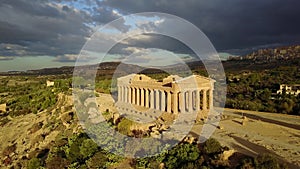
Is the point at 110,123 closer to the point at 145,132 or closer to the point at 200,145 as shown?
the point at 145,132

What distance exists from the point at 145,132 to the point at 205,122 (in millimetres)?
5719

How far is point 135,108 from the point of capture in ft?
96.4

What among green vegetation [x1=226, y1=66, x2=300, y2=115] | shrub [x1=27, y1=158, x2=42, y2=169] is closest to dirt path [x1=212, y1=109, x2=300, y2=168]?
green vegetation [x1=226, y1=66, x2=300, y2=115]

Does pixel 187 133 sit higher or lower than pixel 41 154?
higher

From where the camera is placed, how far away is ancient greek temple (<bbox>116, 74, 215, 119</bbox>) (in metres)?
25.2

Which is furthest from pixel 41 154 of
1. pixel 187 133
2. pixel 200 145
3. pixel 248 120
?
pixel 248 120

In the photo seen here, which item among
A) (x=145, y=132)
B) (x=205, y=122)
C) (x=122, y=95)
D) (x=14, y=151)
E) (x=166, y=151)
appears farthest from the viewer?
(x=122, y=95)

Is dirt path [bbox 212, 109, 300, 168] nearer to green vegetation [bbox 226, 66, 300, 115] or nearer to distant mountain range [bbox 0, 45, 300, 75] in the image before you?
green vegetation [bbox 226, 66, 300, 115]

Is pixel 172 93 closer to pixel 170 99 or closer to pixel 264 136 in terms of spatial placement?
pixel 170 99

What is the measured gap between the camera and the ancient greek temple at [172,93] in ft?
82.8

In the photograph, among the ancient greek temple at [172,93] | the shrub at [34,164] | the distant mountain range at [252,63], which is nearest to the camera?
the shrub at [34,164]

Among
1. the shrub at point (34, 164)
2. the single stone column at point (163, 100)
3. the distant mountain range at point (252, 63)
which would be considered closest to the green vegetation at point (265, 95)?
the single stone column at point (163, 100)

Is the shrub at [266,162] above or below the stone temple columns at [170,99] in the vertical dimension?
below

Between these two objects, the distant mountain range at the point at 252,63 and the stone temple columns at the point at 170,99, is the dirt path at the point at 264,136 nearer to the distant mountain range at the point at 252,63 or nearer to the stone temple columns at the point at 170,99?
the stone temple columns at the point at 170,99
